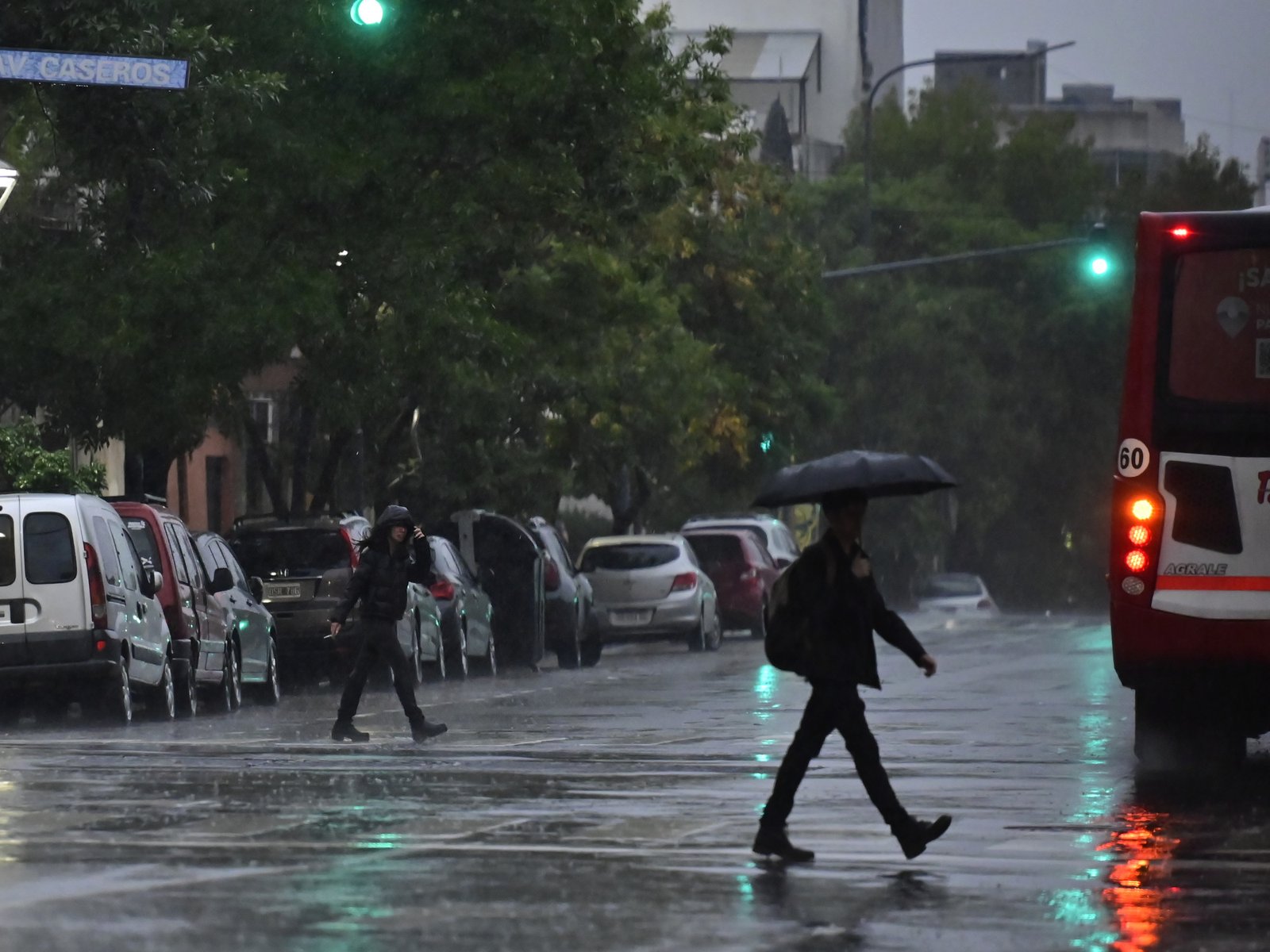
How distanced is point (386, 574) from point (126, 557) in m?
4.27

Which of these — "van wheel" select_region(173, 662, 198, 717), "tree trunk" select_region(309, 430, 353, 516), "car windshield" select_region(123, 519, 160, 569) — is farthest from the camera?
"tree trunk" select_region(309, 430, 353, 516)

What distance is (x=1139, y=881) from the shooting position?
33.8 ft

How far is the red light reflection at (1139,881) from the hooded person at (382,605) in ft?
22.2

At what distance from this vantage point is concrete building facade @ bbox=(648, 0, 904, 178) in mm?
100625

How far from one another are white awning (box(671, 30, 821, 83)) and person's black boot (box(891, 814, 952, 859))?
3535 inches

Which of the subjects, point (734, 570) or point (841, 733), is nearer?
point (841, 733)

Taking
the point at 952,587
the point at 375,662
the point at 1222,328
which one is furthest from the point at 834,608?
the point at 952,587

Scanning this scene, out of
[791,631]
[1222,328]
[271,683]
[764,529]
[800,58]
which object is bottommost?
[271,683]

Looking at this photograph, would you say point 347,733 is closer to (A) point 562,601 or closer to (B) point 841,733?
(B) point 841,733

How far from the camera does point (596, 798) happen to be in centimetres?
1362

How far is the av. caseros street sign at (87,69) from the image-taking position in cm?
1719

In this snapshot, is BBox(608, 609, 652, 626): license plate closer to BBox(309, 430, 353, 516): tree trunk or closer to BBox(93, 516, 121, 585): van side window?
BBox(309, 430, 353, 516): tree trunk

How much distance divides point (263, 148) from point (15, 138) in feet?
27.6

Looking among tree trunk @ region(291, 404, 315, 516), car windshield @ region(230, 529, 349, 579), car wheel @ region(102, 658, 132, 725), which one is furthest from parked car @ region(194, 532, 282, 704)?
tree trunk @ region(291, 404, 315, 516)
